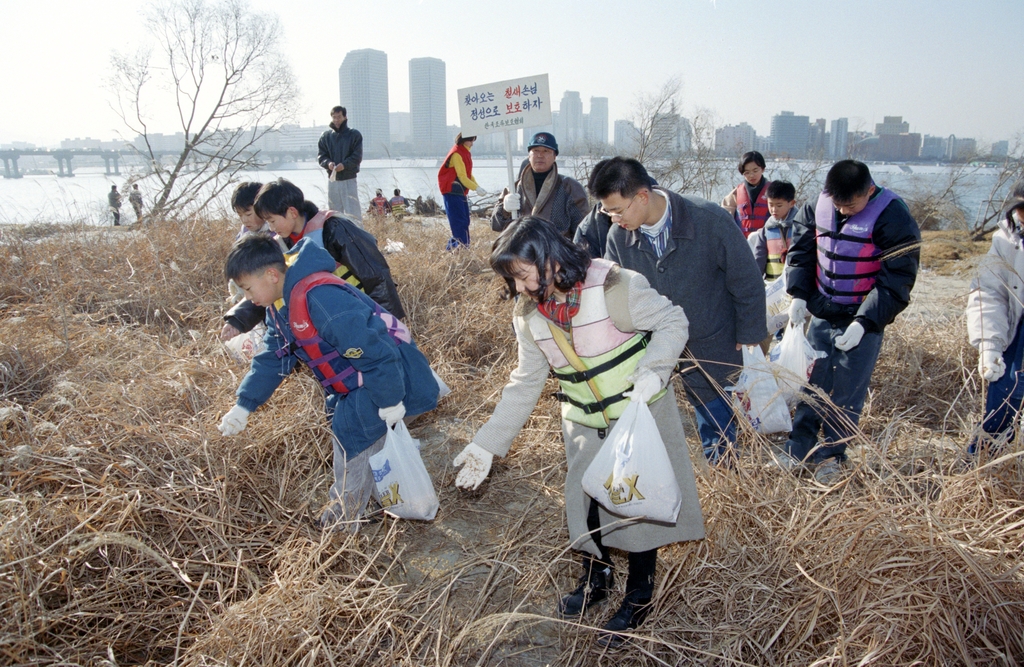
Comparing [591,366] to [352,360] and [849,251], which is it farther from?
[849,251]

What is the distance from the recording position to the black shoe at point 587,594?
2.14 metres

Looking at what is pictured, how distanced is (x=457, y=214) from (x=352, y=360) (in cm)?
504

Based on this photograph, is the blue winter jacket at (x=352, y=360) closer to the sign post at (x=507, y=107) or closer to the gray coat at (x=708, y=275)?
the gray coat at (x=708, y=275)

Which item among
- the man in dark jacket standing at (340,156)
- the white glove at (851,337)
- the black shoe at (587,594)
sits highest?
the man in dark jacket standing at (340,156)

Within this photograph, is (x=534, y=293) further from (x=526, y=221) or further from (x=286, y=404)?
(x=286, y=404)

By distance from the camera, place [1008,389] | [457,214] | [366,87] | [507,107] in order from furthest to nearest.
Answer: [366,87] < [457,214] < [507,107] < [1008,389]

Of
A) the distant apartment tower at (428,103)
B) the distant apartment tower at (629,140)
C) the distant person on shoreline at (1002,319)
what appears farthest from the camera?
the distant apartment tower at (428,103)

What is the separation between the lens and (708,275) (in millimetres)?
2682

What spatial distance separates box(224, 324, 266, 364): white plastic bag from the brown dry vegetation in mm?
245

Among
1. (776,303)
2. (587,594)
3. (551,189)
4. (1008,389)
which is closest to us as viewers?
(587,594)

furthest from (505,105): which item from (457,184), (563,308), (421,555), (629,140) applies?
(629,140)

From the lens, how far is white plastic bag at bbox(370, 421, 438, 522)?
2.46 metres

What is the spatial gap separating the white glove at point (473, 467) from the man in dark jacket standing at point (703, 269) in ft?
3.21

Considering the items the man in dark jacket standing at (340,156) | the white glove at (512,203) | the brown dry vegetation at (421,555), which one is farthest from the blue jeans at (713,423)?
the man in dark jacket standing at (340,156)
